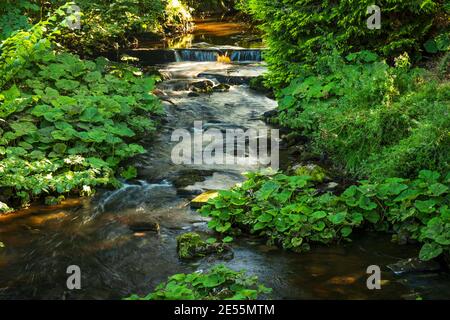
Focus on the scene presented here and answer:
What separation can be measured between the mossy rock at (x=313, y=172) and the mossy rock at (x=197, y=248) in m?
2.15

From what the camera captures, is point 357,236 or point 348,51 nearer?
point 357,236

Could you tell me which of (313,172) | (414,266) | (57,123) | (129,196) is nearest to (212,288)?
(414,266)

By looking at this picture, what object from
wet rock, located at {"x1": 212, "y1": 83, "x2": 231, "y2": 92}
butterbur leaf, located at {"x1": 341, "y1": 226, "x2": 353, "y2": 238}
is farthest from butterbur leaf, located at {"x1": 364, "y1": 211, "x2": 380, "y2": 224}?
wet rock, located at {"x1": 212, "y1": 83, "x2": 231, "y2": 92}

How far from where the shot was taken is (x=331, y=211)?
20.8 ft

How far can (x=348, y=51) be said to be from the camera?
32.7ft

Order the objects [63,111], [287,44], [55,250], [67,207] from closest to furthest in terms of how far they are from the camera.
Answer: [55,250]
[67,207]
[63,111]
[287,44]

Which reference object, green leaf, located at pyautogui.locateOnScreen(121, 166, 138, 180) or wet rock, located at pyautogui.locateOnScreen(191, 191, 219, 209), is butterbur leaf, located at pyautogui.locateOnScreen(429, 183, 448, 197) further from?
green leaf, located at pyautogui.locateOnScreen(121, 166, 138, 180)

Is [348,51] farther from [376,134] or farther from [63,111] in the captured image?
[63,111]

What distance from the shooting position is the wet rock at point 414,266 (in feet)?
17.6

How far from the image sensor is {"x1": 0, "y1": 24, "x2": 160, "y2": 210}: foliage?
294 inches

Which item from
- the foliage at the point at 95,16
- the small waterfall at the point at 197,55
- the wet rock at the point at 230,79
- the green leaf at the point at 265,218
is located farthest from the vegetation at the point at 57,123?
the small waterfall at the point at 197,55
